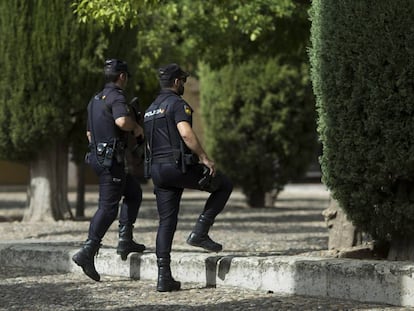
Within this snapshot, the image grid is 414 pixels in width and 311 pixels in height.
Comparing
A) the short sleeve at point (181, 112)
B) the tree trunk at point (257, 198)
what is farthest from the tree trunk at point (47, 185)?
the short sleeve at point (181, 112)

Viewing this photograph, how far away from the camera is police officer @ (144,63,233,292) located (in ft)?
26.4

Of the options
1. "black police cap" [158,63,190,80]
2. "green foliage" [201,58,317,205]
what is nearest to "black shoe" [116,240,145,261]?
"black police cap" [158,63,190,80]

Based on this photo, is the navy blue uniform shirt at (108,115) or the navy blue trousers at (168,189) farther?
the navy blue uniform shirt at (108,115)

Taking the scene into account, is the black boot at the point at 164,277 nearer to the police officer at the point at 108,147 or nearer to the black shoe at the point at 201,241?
the black shoe at the point at 201,241

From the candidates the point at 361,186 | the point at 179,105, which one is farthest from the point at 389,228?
the point at 179,105

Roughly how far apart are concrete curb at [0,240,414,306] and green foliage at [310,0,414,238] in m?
0.49

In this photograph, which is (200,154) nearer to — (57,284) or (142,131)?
(142,131)

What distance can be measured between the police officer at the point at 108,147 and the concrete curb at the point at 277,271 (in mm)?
586

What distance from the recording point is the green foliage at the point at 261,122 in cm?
1914

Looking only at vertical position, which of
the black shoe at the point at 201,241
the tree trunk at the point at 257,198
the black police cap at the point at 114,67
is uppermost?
the black police cap at the point at 114,67

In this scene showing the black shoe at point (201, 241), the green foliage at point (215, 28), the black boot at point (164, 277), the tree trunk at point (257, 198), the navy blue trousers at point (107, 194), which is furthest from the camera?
the tree trunk at point (257, 198)

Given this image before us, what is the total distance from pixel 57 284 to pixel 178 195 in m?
1.46

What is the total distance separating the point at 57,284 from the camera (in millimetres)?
8922

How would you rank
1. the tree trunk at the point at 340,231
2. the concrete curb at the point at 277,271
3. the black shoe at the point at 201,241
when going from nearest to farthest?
the concrete curb at the point at 277,271 → the black shoe at the point at 201,241 → the tree trunk at the point at 340,231
